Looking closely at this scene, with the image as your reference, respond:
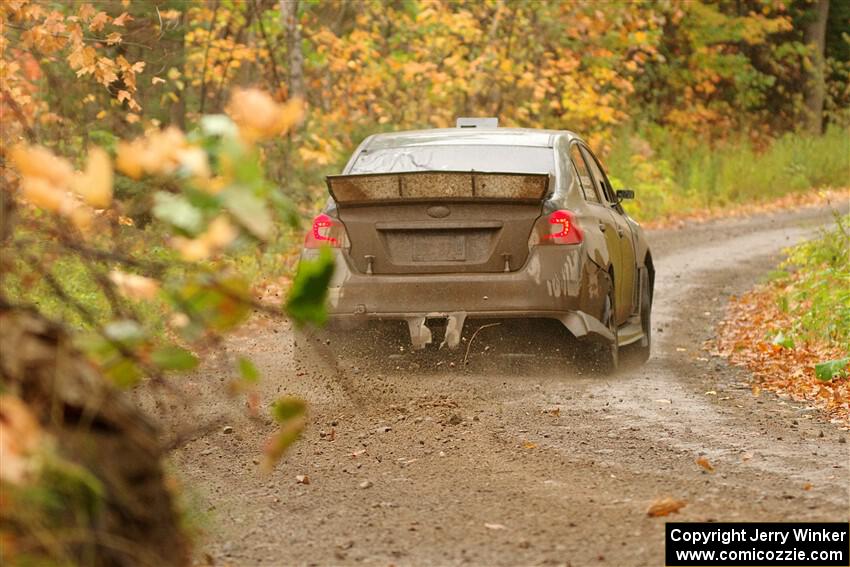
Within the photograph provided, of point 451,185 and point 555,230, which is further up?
point 451,185

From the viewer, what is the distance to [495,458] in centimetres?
689

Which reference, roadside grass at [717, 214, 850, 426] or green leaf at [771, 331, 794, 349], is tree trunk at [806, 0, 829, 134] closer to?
roadside grass at [717, 214, 850, 426]

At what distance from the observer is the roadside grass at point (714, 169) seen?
27.8 m

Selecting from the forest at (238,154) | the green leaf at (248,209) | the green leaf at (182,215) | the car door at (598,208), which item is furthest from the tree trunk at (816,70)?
the green leaf at (248,209)

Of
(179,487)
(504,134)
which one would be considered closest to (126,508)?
(179,487)

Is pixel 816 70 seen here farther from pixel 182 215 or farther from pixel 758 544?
pixel 182 215

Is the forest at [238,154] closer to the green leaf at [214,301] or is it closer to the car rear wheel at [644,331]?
the green leaf at [214,301]

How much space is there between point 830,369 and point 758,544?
495cm

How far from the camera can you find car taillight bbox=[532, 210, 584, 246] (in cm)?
922

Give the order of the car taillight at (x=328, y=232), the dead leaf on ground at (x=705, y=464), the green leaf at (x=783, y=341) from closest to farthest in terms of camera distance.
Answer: the dead leaf on ground at (x=705, y=464), the car taillight at (x=328, y=232), the green leaf at (x=783, y=341)

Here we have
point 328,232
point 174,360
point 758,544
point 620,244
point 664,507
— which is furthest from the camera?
point 620,244

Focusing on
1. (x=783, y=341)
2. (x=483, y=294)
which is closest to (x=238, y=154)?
(x=483, y=294)

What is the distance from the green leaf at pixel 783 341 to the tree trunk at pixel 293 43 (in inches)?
375

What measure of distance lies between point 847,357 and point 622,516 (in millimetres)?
4924
